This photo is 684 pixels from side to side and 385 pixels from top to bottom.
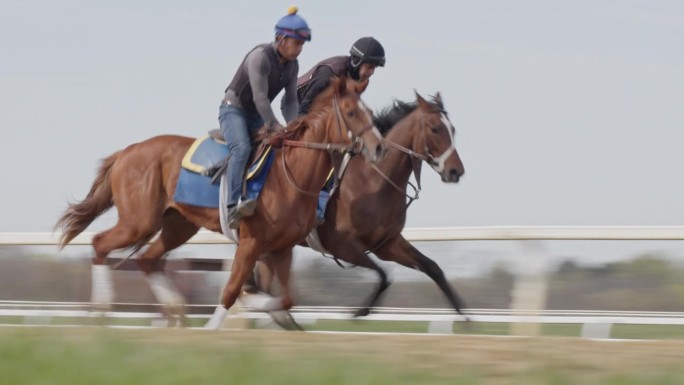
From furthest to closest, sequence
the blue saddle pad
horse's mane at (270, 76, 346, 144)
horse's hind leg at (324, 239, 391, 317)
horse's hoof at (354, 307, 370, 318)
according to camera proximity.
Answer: horse's hoof at (354, 307, 370, 318)
horse's hind leg at (324, 239, 391, 317)
the blue saddle pad
horse's mane at (270, 76, 346, 144)

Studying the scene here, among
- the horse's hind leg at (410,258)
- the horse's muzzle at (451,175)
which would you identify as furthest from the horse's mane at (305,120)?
the horse's hind leg at (410,258)

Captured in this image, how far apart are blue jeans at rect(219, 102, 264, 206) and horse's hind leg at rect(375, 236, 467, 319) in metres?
1.75

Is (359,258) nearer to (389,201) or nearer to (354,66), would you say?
(389,201)

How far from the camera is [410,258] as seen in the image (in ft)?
35.3

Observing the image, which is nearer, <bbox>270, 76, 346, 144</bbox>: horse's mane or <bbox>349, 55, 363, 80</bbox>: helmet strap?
<bbox>270, 76, 346, 144</bbox>: horse's mane

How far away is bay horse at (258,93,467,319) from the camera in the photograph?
10.5 meters

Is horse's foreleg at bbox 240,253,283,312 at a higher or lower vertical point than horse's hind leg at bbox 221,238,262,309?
lower

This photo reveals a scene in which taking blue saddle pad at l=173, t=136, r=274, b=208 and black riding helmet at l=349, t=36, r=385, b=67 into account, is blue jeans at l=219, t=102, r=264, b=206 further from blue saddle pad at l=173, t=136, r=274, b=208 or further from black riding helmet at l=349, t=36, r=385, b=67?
black riding helmet at l=349, t=36, r=385, b=67

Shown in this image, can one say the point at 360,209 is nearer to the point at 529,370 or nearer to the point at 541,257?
the point at 541,257

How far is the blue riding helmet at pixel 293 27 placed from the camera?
925 centimetres

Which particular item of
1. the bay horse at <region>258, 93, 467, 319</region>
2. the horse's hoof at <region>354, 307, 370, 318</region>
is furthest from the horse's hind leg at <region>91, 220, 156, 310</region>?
the horse's hoof at <region>354, 307, 370, 318</region>

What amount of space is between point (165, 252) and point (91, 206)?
0.78m

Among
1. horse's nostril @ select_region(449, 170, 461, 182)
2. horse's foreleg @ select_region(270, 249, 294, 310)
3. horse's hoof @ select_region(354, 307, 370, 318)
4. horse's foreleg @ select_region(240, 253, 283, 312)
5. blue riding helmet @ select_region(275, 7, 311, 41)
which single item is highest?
blue riding helmet @ select_region(275, 7, 311, 41)

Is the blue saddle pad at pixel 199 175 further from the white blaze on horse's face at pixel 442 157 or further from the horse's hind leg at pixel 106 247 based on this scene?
the white blaze on horse's face at pixel 442 157
